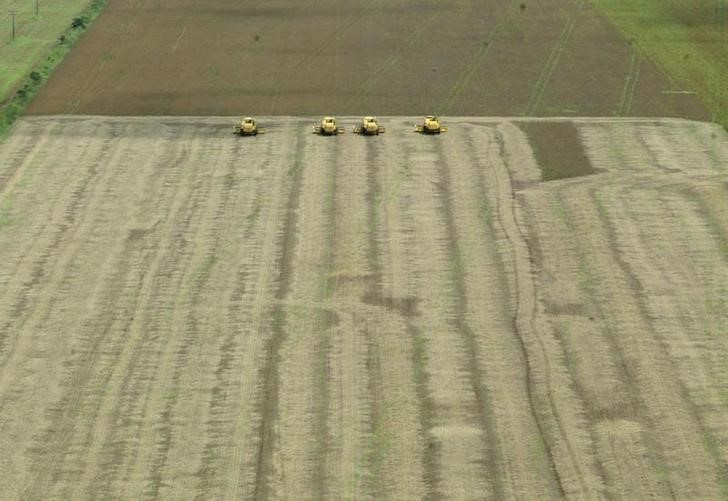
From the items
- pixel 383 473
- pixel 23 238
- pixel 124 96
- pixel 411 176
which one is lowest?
pixel 383 473

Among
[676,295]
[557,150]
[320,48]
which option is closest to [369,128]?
[557,150]

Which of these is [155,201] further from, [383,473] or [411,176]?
[383,473]

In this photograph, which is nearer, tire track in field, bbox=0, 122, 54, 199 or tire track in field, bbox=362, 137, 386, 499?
tire track in field, bbox=362, 137, 386, 499

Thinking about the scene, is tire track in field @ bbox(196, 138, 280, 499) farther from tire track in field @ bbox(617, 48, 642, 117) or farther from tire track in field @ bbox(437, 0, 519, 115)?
tire track in field @ bbox(617, 48, 642, 117)

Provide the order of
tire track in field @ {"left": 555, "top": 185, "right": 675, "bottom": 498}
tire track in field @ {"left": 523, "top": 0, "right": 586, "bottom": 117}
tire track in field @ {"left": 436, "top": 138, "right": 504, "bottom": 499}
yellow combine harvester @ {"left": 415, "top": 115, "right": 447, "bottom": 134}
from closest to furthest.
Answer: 1. tire track in field @ {"left": 436, "top": 138, "right": 504, "bottom": 499}
2. tire track in field @ {"left": 555, "top": 185, "right": 675, "bottom": 498}
3. yellow combine harvester @ {"left": 415, "top": 115, "right": 447, "bottom": 134}
4. tire track in field @ {"left": 523, "top": 0, "right": 586, "bottom": 117}

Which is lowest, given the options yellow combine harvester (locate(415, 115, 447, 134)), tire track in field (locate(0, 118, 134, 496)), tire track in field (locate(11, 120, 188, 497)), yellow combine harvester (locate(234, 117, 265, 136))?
tire track in field (locate(11, 120, 188, 497))

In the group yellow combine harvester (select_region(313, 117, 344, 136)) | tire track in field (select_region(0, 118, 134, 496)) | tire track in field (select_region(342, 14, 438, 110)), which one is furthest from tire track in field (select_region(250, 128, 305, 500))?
tire track in field (select_region(342, 14, 438, 110))

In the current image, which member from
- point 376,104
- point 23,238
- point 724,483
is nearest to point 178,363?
point 23,238
